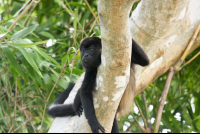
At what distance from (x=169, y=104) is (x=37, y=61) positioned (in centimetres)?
310

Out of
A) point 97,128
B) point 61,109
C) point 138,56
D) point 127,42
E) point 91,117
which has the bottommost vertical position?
point 61,109

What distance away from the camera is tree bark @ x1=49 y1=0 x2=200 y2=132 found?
4.66 ft

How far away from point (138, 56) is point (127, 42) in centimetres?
81

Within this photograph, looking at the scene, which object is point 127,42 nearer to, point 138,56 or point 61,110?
point 138,56

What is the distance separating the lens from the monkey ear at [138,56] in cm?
226

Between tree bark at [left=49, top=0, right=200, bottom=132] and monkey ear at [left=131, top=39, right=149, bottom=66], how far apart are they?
5.9 inches

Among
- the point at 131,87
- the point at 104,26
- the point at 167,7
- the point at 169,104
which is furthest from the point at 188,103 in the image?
the point at 104,26

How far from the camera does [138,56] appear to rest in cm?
232

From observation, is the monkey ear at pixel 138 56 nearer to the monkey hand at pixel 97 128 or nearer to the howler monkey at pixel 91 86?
the howler monkey at pixel 91 86

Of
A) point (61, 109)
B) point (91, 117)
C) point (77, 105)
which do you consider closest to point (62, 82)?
point (61, 109)

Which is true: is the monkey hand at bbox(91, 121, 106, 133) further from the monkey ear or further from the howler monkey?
the monkey ear

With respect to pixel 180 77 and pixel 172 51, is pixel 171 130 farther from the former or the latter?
pixel 172 51

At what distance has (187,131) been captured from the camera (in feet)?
13.5

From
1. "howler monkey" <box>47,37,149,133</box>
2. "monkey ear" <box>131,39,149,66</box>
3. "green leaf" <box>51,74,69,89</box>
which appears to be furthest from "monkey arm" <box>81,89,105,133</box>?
"green leaf" <box>51,74,69,89</box>
